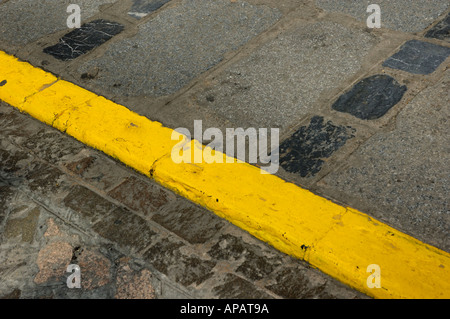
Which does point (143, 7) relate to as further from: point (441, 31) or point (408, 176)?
point (408, 176)

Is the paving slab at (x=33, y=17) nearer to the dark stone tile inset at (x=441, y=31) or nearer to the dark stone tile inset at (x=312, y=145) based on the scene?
the dark stone tile inset at (x=312, y=145)

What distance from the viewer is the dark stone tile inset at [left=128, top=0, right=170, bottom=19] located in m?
4.40

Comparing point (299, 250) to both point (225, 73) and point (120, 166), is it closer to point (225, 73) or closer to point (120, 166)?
point (120, 166)

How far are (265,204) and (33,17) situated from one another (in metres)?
2.79

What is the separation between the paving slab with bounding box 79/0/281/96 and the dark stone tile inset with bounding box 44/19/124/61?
0.53 ft

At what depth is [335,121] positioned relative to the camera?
10.5ft

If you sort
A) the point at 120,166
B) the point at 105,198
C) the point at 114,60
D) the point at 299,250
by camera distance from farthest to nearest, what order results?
the point at 114,60
the point at 120,166
the point at 105,198
the point at 299,250

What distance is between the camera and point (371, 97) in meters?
3.32

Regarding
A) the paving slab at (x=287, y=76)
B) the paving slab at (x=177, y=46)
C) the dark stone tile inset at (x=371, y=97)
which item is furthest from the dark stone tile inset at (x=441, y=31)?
the paving slab at (x=177, y=46)

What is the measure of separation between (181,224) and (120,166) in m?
0.59

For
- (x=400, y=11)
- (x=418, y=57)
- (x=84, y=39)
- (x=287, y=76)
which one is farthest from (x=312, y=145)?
(x=84, y=39)

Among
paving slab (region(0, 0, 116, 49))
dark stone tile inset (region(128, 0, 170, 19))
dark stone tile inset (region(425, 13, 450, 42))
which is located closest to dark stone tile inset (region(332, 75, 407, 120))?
dark stone tile inset (region(425, 13, 450, 42))

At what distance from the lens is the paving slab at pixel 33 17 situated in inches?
171

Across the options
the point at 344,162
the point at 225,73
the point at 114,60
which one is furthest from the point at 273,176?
the point at 114,60
